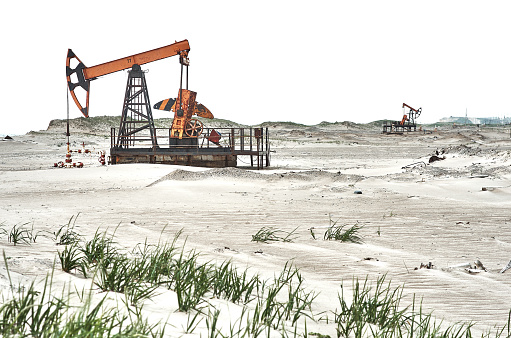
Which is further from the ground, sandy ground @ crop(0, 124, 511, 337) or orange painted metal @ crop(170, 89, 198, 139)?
orange painted metal @ crop(170, 89, 198, 139)

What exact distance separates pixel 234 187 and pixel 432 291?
8.17 meters

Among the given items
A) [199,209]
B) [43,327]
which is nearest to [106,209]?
[199,209]

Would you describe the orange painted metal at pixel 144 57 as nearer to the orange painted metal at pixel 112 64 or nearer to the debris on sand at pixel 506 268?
the orange painted metal at pixel 112 64

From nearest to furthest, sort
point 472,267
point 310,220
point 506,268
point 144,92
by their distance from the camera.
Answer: point 506,268 < point 472,267 < point 310,220 < point 144,92

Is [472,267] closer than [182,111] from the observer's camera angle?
Yes

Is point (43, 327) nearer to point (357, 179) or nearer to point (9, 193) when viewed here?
point (9, 193)

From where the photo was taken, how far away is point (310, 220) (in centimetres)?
787

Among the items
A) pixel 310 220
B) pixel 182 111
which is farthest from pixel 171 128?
pixel 310 220

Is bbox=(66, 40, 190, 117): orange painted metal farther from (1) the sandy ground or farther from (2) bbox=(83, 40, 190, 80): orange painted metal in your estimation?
(1) the sandy ground

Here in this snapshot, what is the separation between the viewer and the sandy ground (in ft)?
14.5

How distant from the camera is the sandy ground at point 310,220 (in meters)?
4.43

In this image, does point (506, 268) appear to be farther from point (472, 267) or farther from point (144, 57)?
point (144, 57)

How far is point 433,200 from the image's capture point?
10.1 m

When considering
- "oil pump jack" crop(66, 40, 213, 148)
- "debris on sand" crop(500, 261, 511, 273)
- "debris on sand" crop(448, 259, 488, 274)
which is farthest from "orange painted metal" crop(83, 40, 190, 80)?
"debris on sand" crop(500, 261, 511, 273)
